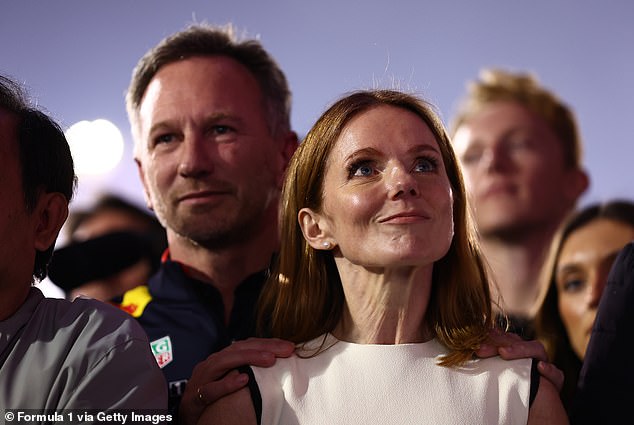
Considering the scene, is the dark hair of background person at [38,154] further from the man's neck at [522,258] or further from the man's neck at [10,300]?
the man's neck at [522,258]

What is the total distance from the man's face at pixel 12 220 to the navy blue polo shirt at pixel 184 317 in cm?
60

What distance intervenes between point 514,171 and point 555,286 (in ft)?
4.86

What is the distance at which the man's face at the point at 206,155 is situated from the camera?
A: 2.36 meters

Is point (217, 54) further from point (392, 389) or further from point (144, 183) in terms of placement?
point (392, 389)

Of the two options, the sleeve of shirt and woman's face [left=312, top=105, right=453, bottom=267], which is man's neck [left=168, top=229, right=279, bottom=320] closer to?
woman's face [left=312, top=105, right=453, bottom=267]

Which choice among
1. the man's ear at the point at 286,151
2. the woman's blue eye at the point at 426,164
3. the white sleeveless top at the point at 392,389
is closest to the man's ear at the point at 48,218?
the white sleeveless top at the point at 392,389

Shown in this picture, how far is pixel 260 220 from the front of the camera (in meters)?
2.48

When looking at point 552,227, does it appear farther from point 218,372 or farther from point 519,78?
point 218,372

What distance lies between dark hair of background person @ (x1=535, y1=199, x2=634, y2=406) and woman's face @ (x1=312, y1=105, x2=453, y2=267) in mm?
1312

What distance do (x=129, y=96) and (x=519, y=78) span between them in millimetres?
2796

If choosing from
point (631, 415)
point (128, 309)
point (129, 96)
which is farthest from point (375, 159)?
point (129, 96)

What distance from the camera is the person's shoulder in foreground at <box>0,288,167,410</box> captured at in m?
1.45

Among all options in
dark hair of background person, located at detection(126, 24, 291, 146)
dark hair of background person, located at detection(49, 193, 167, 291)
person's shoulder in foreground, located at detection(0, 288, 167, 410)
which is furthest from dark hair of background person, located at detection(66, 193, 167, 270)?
person's shoulder in foreground, located at detection(0, 288, 167, 410)

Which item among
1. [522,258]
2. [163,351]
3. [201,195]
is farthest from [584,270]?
[522,258]
